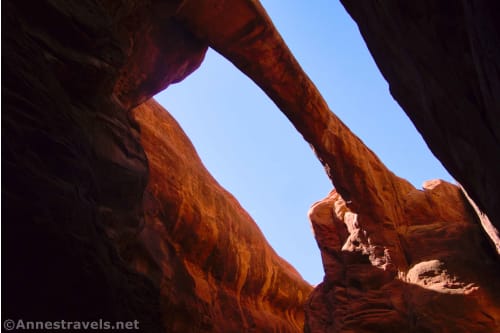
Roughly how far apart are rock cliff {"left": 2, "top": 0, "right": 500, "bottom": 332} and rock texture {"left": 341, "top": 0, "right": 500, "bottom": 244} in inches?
0.9

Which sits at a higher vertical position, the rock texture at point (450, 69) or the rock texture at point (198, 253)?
the rock texture at point (198, 253)

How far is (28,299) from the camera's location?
3771 millimetres

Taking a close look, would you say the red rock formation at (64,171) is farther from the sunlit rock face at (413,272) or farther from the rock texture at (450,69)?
the sunlit rock face at (413,272)

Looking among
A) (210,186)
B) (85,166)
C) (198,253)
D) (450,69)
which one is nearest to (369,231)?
(198,253)

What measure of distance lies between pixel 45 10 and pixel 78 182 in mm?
2545

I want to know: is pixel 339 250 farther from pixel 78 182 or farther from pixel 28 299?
pixel 28 299

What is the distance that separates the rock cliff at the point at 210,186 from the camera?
4227mm

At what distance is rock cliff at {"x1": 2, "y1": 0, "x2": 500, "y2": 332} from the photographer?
4.23m

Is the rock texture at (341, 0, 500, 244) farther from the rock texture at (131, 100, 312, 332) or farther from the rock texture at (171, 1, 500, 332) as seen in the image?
the rock texture at (131, 100, 312, 332)

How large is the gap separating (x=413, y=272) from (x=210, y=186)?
8701mm

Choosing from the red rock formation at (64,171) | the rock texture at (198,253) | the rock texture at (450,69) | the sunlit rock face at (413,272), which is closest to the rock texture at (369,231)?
the sunlit rock face at (413,272)

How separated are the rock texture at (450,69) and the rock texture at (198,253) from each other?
7972 mm

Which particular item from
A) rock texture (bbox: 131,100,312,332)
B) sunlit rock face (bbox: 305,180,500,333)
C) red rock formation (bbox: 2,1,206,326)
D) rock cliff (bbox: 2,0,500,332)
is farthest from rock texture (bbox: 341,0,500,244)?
rock texture (bbox: 131,100,312,332)

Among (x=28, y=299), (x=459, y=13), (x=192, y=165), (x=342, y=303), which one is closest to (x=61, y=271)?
(x=28, y=299)
